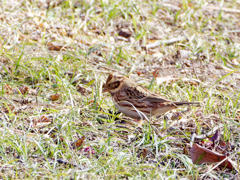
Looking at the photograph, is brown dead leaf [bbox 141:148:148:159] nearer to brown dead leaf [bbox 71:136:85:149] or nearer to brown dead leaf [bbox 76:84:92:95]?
brown dead leaf [bbox 71:136:85:149]

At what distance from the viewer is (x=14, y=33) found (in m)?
5.95

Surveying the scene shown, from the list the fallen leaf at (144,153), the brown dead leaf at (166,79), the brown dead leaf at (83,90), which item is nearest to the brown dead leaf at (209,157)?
the fallen leaf at (144,153)

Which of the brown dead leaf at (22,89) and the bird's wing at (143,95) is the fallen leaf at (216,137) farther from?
the brown dead leaf at (22,89)

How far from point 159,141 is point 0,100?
2116 mm

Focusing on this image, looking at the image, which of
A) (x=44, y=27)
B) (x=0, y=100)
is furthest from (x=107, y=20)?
(x=0, y=100)

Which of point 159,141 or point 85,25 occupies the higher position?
point 85,25

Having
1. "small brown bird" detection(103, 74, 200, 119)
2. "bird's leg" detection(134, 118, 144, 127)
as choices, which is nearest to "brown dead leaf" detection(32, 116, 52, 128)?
"small brown bird" detection(103, 74, 200, 119)

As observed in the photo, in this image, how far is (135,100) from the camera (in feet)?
Answer: 15.6

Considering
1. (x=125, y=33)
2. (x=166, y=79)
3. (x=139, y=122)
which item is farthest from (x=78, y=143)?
(x=125, y=33)

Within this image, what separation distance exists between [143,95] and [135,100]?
0.14m

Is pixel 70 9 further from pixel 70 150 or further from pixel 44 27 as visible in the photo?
pixel 70 150

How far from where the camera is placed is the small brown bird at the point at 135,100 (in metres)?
4.55

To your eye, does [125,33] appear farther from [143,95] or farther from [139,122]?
[139,122]

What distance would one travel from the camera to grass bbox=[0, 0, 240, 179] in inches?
139
